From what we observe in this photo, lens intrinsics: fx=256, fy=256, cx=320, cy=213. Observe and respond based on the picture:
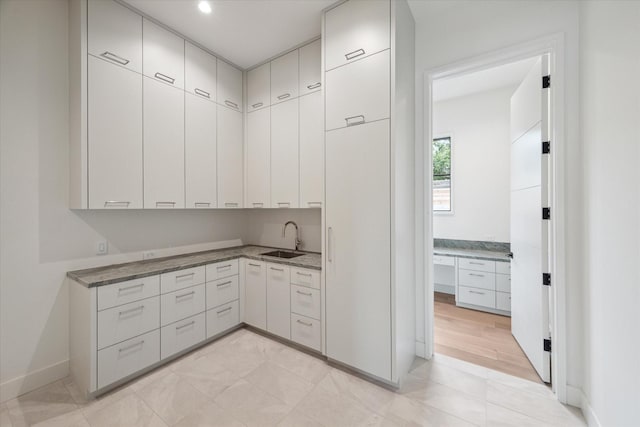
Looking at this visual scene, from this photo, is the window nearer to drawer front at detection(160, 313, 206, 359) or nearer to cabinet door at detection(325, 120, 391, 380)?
cabinet door at detection(325, 120, 391, 380)

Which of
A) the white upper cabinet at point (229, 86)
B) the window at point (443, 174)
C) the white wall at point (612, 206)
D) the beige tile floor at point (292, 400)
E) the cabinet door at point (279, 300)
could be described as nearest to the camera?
the white wall at point (612, 206)

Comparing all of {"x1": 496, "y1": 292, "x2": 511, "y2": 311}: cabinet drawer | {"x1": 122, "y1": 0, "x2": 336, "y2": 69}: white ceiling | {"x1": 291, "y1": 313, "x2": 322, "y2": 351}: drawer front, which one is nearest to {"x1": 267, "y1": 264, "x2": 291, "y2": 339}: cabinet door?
{"x1": 291, "y1": 313, "x2": 322, "y2": 351}: drawer front

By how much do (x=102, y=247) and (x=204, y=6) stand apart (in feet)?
7.59

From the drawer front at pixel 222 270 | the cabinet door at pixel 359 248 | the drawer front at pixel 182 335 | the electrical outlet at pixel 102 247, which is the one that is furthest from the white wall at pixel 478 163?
the electrical outlet at pixel 102 247

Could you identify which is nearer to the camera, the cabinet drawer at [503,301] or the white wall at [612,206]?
the white wall at [612,206]

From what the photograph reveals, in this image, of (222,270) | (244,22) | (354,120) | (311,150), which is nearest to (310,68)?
(244,22)

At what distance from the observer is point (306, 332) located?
97.3 inches

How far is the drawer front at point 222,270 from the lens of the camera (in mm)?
2648

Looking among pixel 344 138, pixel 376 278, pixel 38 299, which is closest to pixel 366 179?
pixel 344 138

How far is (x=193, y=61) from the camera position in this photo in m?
2.71

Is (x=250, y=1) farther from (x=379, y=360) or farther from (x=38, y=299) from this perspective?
(x=379, y=360)

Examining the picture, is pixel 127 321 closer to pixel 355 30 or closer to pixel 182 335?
pixel 182 335

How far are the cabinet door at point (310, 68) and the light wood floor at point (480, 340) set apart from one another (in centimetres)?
299

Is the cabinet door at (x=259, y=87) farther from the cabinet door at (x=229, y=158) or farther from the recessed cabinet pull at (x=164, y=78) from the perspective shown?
the recessed cabinet pull at (x=164, y=78)
